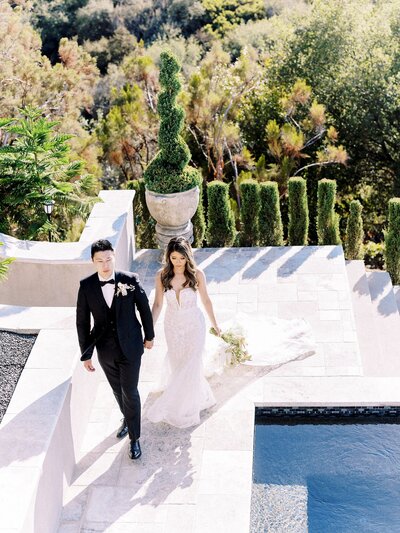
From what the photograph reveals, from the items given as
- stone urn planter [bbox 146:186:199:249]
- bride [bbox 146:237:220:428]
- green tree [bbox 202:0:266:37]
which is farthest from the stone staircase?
green tree [bbox 202:0:266:37]

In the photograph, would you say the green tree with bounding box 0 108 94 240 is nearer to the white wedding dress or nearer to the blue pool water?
the white wedding dress

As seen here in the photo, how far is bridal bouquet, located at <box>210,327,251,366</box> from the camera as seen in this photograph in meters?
7.33

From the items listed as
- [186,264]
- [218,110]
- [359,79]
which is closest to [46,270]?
[186,264]

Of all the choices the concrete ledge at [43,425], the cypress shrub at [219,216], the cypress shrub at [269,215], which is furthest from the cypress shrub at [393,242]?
the concrete ledge at [43,425]

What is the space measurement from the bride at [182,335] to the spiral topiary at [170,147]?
10.8 feet

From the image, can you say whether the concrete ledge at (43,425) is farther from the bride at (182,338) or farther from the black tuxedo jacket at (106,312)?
the bride at (182,338)

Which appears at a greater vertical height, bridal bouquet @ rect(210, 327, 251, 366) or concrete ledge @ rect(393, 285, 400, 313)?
bridal bouquet @ rect(210, 327, 251, 366)

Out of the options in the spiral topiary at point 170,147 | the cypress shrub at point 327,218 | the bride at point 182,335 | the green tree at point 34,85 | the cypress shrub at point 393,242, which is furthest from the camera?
the green tree at point 34,85

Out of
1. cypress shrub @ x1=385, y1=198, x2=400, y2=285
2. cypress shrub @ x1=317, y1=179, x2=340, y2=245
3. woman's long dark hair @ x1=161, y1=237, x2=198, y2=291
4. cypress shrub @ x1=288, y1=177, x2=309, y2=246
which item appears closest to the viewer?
woman's long dark hair @ x1=161, y1=237, x2=198, y2=291

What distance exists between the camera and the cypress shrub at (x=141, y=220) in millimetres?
10922

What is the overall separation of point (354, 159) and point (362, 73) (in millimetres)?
1789

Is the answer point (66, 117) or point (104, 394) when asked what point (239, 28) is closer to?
point (66, 117)

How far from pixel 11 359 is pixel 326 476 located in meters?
2.77

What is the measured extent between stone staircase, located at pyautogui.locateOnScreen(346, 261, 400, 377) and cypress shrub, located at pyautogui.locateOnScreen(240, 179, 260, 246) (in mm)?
1425
